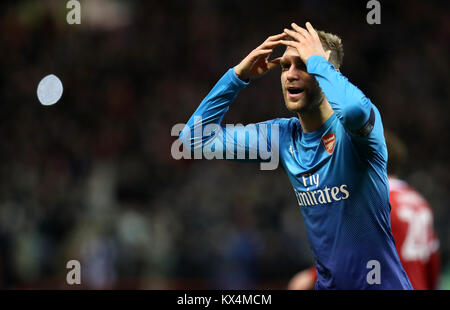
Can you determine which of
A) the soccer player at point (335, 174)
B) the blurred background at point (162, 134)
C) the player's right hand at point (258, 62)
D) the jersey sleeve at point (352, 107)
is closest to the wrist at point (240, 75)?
the player's right hand at point (258, 62)

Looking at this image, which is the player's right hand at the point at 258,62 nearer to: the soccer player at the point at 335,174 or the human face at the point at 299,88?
the soccer player at the point at 335,174

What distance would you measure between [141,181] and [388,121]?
4.41 meters

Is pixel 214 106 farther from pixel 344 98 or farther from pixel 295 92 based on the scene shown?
pixel 344 98

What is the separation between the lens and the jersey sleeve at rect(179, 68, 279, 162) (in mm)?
3535

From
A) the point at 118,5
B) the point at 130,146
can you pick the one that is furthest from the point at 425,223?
the point at 118,5

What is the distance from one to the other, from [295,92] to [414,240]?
188 cm

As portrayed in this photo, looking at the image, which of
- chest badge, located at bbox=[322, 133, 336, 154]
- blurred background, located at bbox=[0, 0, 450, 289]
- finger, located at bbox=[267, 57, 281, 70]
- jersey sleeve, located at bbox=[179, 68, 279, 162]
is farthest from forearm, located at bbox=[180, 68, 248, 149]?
blurred background, located at bbox=[0, 0, 450, 289]

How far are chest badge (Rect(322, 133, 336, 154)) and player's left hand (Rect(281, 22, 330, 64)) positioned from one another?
1.29 feet

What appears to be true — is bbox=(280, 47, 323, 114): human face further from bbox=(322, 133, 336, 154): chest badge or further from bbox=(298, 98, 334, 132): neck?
bbox=(322, 133, 336, 154): chest badge

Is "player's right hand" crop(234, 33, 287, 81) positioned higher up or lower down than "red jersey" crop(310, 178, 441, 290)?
higher up

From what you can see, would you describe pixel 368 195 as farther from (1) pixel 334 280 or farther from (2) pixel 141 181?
(2) pixel 141 181

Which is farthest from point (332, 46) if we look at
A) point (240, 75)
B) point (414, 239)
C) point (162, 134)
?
point (162, 134)

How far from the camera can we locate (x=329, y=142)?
318 cm

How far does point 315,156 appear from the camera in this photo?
10.6 feet
